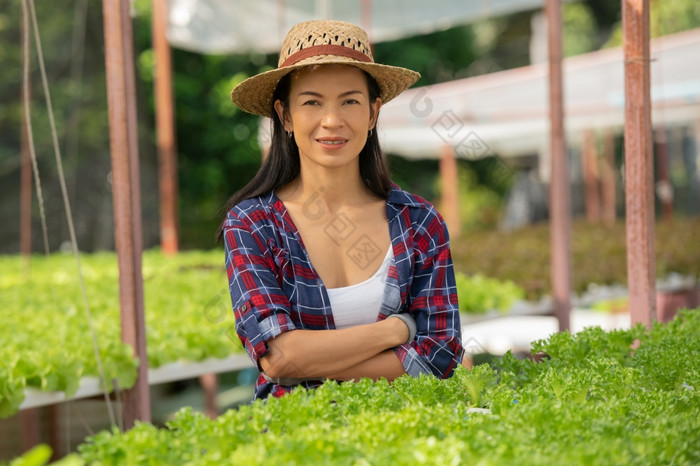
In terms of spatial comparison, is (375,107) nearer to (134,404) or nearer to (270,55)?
(134,404)

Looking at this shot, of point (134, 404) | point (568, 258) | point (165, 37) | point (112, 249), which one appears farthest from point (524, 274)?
point (112, 249)

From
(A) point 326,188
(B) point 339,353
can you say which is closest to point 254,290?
(B) point 339,353

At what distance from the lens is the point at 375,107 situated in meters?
2.42

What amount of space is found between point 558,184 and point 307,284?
133 inches

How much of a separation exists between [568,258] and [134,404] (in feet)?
9.65

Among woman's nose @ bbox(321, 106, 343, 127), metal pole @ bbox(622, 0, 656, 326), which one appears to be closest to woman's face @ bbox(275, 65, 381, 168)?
woman's nose @ bbox(321, 106, 343, 127)

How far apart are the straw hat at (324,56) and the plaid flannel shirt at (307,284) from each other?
30cm

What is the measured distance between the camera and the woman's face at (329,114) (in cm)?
223

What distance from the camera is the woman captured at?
7.13ft

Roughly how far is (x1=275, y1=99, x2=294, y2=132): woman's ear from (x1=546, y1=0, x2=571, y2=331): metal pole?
8.00ft

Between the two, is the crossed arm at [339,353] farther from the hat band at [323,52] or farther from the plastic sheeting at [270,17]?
the plastic sheeting at [270,17]

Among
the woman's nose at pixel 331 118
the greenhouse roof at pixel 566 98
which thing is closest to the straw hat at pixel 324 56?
the woman's nose at pixel 331 118

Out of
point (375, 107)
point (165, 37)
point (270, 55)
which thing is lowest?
point (375, 107)

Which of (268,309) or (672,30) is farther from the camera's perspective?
(672,30)
